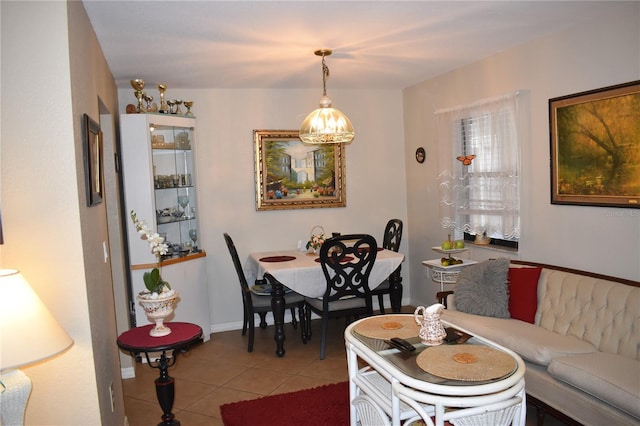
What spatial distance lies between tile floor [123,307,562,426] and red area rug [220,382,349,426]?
0.11 meters

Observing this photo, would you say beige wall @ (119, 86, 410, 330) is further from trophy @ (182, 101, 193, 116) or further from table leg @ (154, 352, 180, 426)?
table leg @ (154, 352, 180, 426)

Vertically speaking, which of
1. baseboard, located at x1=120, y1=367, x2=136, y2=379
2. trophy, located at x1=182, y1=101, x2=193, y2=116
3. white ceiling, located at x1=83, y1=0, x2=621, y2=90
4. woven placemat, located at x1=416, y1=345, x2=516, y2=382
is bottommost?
baseboard, located at x1=120, y1=367, x2=136, y2=379

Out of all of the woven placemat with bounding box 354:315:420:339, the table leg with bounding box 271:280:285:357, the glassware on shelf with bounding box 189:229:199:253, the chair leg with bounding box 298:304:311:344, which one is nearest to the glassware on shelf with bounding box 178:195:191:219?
the glassware on shelf with bounding box 189:229:199:253

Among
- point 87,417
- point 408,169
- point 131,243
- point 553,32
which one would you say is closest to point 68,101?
point 87,417

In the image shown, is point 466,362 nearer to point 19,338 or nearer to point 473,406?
point 473,406

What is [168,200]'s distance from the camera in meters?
4.78

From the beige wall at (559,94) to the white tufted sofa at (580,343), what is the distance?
0.59 ft

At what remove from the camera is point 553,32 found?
11.8 feet

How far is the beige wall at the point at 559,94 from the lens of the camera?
315 cm

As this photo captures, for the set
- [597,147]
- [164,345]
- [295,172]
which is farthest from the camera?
[295,172]

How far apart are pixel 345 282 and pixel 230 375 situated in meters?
1.20

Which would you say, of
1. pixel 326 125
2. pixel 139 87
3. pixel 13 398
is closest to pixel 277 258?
pixel 326 125

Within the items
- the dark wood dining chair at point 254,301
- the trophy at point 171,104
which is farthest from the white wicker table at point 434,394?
the trophy at point 171,104

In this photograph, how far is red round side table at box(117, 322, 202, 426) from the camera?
2.72 meters
